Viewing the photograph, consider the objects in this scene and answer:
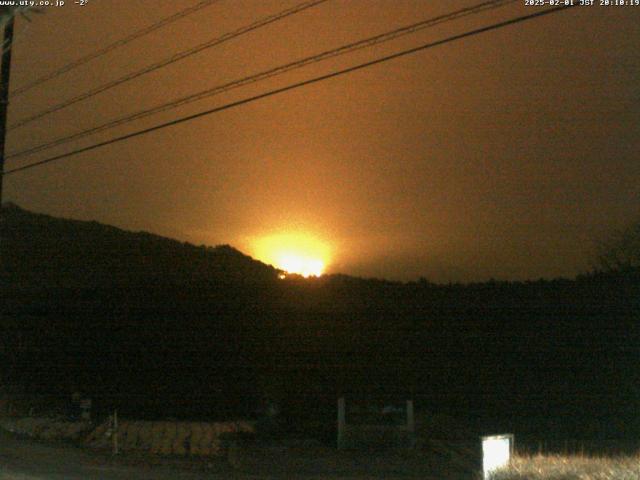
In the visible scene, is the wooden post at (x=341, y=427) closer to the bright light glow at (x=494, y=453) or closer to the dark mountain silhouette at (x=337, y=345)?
the dark mountain silhouette at (x=337, y=345)

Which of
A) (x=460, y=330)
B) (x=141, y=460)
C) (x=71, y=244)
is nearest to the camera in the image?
(x=141, y=460)

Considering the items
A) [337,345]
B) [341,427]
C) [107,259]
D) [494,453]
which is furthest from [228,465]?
[107,259]

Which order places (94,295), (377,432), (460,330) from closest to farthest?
(377,432)
(460,330)
(94,295)

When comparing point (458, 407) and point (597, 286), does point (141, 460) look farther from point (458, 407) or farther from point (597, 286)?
point (597, 286)

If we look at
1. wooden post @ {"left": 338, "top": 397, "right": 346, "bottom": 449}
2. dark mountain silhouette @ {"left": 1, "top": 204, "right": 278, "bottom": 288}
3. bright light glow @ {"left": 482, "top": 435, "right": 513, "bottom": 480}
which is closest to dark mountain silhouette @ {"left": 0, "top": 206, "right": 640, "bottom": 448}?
dark mountain silhouette @ {"left": 1, "top": 204, "right": 278, "bottom": 288}

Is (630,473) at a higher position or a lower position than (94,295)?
lower

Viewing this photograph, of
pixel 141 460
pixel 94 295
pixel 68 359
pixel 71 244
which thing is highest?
pixel 71 244

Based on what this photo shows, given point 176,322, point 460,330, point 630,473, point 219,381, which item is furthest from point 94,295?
point 630,473

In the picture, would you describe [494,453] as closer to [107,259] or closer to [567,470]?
[567,470]
